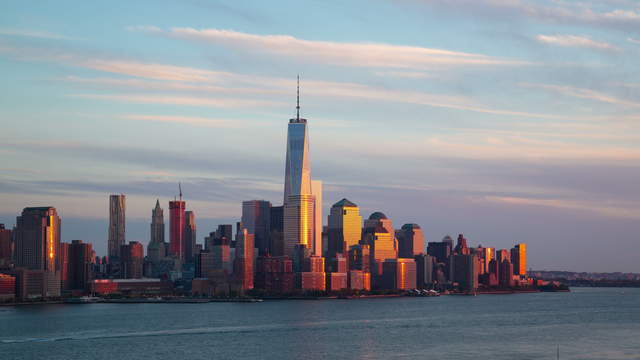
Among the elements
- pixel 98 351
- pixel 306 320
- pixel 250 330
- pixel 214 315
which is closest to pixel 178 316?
pixel 214 315

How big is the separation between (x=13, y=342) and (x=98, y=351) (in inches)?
696

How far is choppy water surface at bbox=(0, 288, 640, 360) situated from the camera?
109 metres

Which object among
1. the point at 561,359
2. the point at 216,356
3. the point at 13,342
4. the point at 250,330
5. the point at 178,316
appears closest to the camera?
the point at 561,359

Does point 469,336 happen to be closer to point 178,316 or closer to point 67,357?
point 67,357

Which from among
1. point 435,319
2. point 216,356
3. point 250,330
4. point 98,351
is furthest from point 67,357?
point 435,319

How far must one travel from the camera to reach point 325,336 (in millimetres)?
132250

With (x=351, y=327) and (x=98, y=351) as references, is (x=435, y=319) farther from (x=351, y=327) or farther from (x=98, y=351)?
(x=98, y=351)

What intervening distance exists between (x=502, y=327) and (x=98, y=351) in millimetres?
58458

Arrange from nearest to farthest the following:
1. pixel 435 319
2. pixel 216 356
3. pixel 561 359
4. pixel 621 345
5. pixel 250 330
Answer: pixel 561 359
pixel 216 356
pixel 621 345
pixel 250 330
pixel 435 319

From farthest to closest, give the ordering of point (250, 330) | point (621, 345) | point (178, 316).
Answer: point (178, 316) < point (250, 330) < point (621, 345)

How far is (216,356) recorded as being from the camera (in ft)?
352

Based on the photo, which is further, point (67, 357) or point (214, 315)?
point (214, 315)

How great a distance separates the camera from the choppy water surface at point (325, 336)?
109 metres

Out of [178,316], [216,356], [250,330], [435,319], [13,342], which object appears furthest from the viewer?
[178,316]
